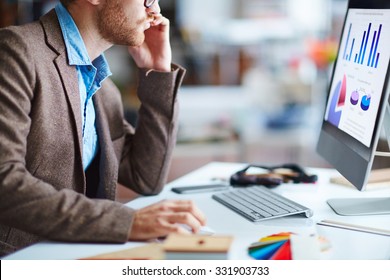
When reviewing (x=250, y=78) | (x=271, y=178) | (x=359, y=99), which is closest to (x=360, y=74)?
(x=359, y=99)

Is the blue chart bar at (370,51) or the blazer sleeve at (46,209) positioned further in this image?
the blue chart bar at (370,51)

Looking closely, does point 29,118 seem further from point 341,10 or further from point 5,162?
point 341,10

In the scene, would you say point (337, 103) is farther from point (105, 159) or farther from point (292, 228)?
point (105, 159)

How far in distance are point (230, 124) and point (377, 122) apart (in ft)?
10.7

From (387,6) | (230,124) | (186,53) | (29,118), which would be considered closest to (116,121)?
(29,118)

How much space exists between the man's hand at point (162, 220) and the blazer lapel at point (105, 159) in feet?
1.49

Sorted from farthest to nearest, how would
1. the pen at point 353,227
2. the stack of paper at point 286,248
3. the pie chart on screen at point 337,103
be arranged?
the pie chart on screen at point 337,103 → the pen at point 353,227 → the stack of paper at point 286,248

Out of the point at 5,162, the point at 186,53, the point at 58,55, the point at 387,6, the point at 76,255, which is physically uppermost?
the point at 387,6

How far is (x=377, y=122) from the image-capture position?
4.42 feet

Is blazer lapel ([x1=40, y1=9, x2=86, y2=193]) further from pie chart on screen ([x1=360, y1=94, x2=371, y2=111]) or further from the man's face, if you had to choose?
pie chart on screen ([x1=360, y1=94, x2=371, y2=111])

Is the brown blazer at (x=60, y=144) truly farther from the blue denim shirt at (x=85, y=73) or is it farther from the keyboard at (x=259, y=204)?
the keyboard at (x=259, y=204)

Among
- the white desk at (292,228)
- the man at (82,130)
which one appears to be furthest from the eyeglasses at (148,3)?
the white desk at (292,228)

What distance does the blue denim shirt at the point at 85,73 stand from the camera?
1.52 m

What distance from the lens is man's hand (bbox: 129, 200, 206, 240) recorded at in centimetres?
121
